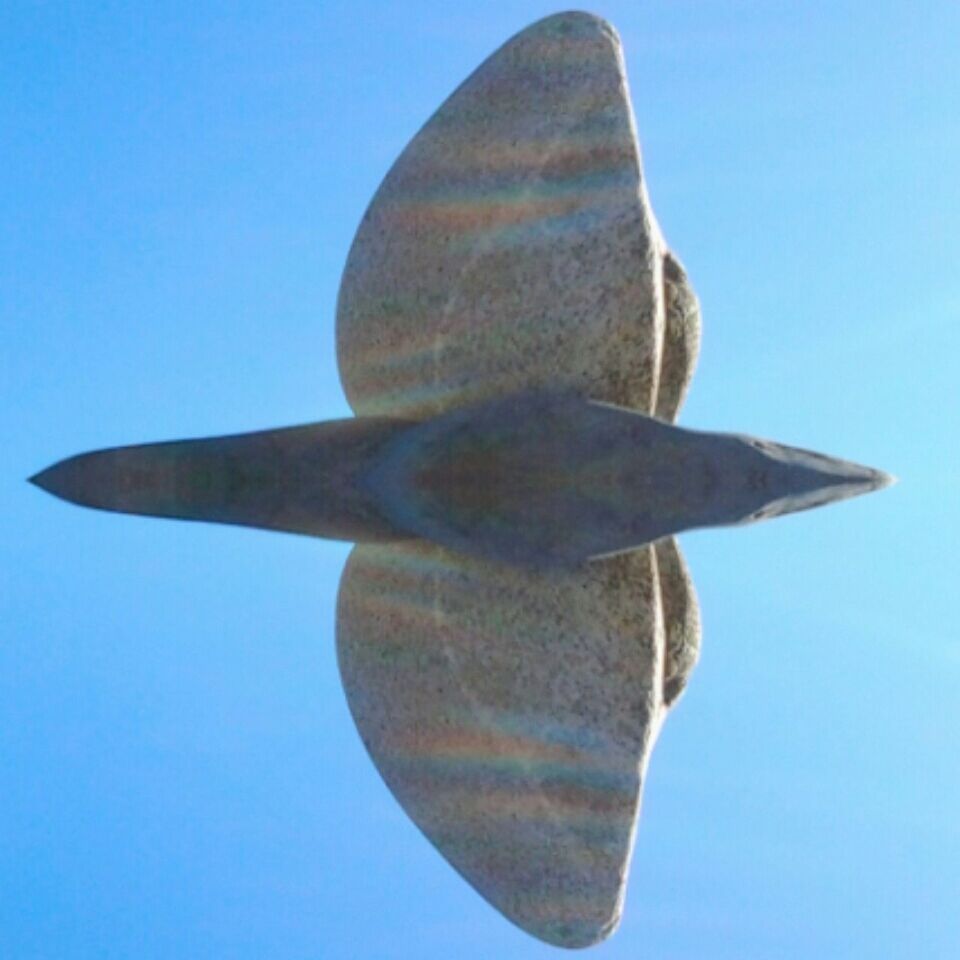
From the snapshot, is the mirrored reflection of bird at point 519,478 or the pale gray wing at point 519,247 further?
the pale gray wing at point 519,247

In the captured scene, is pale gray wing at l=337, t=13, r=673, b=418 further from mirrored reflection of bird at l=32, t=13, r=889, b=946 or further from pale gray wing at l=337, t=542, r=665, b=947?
pale gray wing at l=337, t=542, r=665, b=947

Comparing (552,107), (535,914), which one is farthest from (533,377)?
(535,914)

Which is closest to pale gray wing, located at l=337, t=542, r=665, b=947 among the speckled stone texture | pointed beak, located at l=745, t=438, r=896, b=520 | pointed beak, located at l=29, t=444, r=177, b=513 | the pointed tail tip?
the speckled stone texture

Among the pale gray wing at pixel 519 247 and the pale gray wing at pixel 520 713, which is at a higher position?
the pale gray wing at pixel 519 247

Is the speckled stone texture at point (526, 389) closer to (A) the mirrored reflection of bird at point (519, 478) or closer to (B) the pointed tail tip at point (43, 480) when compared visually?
(A) the mirrored reflection of bird at point (519, 478)

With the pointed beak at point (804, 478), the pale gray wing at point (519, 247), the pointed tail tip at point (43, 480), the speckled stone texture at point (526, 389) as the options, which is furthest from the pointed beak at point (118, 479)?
the pointed beak at point (804, 478)

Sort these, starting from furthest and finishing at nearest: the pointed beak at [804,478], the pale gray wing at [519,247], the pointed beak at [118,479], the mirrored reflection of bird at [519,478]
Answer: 1. the pointed beak at [118,479]
2. the pale gray wing at [519,247]
3. the mirrored reflection of bird at [519,478]
4. the pointed beak at [804,478]

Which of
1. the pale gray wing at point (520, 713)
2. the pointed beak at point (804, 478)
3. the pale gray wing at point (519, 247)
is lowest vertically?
the pale gray wing at point (520, 713)
